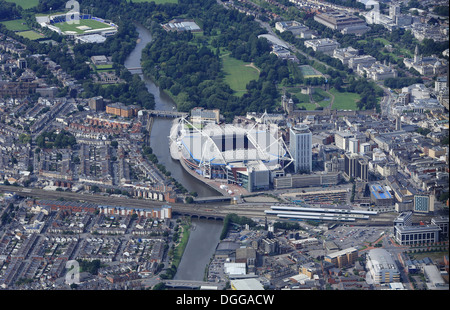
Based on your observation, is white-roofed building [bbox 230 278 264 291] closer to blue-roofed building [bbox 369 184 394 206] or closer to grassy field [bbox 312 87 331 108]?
blue-roofed building [bbox 369 184 394 206]

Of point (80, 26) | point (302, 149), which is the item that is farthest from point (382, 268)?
point (80, 26)

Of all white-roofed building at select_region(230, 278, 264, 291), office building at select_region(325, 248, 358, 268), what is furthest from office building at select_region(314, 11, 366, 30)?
white-roofed building at select_region(230, 278, 264, 291)

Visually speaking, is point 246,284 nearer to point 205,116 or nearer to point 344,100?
point 205,116

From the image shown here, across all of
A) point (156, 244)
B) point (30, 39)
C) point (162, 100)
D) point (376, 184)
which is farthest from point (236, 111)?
point (30, 39)

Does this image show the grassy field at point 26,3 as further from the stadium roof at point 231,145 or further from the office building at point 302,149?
the office building at point 302,149

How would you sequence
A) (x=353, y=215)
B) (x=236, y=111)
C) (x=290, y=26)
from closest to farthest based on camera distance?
(x=353, y=215), (x=236, y=111), (x=290, y=26)

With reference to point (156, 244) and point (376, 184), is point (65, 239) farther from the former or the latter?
point (376, 184)
